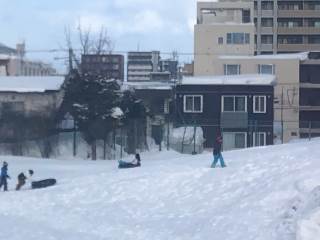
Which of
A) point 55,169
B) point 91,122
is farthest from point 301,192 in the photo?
point 91,122

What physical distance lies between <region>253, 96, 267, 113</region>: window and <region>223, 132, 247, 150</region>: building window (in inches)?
119

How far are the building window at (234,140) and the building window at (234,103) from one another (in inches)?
104

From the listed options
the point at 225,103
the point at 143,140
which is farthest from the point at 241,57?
the point at 143,140

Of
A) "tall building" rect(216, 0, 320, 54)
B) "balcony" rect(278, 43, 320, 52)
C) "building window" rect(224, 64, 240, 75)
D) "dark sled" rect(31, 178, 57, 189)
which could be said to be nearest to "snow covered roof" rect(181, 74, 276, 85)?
"building window" rect(224, 64, 240, 75)

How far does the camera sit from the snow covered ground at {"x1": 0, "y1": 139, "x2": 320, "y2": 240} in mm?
20875

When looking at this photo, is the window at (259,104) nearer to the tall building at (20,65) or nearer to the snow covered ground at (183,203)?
the snow covered ground at (183,203)

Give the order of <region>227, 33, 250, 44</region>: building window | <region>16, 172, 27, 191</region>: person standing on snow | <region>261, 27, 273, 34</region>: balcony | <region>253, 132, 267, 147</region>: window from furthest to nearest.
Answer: <region>261, 27, 273, 34</region>: balcony → <region>227, 33, 250, 44</region>: building window → <region>253, 132, 267, 147</region>: window → <region>16, 172, 27, 191</region>: person standing on snow

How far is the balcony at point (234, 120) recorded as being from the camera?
60984mm

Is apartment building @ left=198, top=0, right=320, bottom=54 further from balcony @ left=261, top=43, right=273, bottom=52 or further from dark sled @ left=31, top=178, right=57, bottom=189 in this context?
dark sled @ left=31, top=178, right=57, bottom=189

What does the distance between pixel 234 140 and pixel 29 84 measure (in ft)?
49.2

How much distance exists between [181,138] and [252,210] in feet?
104

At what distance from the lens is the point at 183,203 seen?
88.7 ft

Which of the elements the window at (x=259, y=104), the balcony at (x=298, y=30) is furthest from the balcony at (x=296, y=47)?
the window at (x=259, y=104)

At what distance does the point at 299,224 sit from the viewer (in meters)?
16.7
